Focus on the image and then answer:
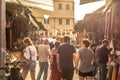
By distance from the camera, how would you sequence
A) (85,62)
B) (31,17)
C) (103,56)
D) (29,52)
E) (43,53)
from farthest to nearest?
1. (31,17)
2. (43,53)
3. (103,56)
4. (29,52)
5. (85,62)

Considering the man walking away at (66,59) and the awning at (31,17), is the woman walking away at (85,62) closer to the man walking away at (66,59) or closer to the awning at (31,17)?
the man walking away at (66,59)

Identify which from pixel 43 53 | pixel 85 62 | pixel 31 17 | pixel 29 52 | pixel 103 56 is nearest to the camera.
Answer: pixel 85 62

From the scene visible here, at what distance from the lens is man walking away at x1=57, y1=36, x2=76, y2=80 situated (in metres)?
12.3

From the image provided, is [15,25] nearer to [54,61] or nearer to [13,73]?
[54,61]

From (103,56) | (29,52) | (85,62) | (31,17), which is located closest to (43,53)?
(29,52)

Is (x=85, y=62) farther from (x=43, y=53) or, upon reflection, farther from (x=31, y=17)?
(x=31, y=17)

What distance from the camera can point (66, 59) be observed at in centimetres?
1238

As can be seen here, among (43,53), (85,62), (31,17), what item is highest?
(31,17)

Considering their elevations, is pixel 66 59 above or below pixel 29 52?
below

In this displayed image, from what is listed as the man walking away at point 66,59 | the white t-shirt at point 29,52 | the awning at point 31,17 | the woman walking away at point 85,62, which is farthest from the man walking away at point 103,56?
the awning at point 31,17

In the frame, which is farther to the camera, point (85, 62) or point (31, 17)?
point (31, 17)

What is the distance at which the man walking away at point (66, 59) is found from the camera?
12289 mm

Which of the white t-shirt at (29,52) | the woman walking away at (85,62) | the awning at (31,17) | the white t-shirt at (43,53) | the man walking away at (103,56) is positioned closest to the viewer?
the woman walking away at (85,62)

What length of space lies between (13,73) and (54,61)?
6.52m
